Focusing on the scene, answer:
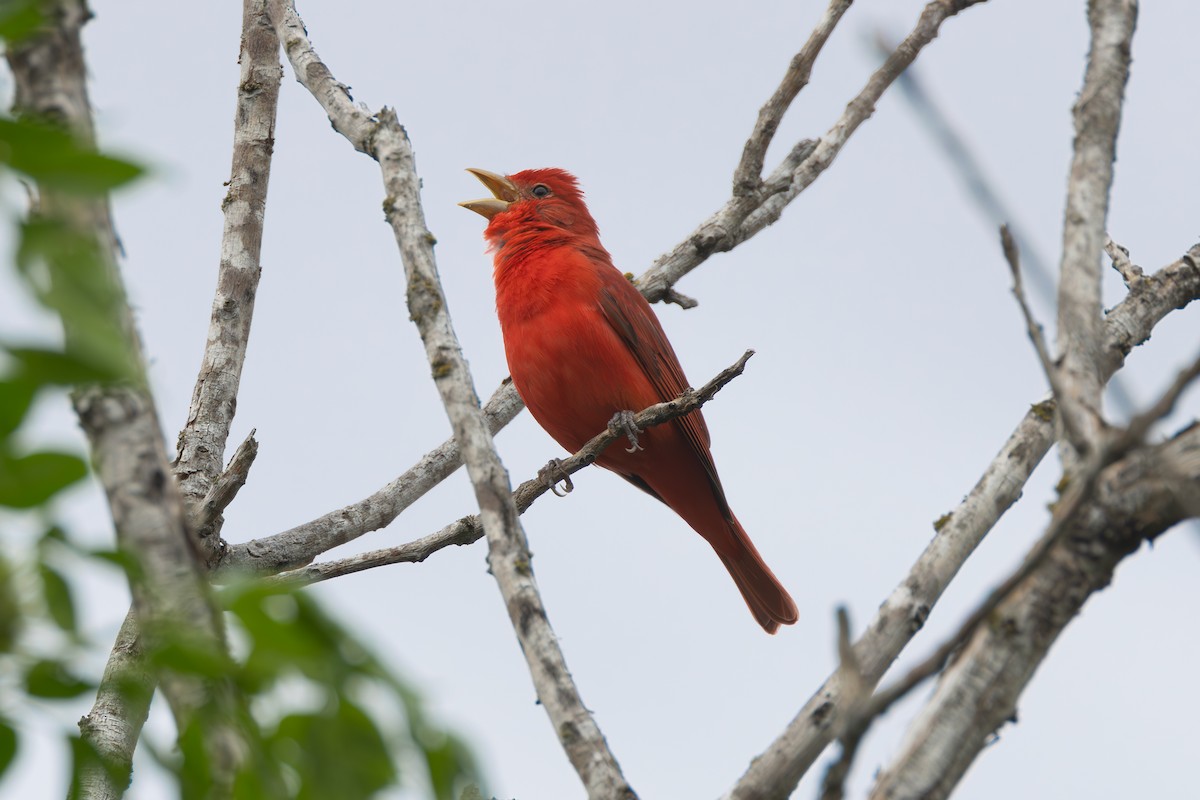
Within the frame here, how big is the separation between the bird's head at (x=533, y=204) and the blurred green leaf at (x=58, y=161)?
5.99 m

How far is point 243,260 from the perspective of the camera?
5133 mm

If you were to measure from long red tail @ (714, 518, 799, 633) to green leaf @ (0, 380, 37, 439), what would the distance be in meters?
6.04

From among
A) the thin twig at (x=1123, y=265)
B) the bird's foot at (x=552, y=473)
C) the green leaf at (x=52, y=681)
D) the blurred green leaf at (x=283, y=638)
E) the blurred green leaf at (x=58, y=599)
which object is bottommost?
the blurred green leaf at (x=283, y=638)

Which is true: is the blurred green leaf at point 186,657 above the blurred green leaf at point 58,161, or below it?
below

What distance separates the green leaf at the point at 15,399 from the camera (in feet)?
3.61

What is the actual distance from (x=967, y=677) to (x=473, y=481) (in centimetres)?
109

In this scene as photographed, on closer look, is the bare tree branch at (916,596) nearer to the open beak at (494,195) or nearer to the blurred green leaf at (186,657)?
the blurred green leaf at (186,657)

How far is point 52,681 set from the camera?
1.29m

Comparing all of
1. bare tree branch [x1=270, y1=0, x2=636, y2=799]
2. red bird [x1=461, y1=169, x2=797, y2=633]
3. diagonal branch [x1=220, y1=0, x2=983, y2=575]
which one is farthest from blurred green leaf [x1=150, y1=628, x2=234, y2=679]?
red bird [x1=461, y1=169, x2=797, y2=633]

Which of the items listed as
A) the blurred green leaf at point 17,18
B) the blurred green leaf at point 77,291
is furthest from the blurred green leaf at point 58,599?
the blurred green leaf at point 17,18

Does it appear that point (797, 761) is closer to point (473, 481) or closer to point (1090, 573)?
point (1090, 573)

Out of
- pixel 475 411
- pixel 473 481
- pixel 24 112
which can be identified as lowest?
pixel 24 112

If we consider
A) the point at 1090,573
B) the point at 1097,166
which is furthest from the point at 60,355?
the point at 1097,166

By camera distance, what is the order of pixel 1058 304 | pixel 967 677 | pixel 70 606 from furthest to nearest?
pixel 1058 304, pixel 967 677, pixel 70 606
